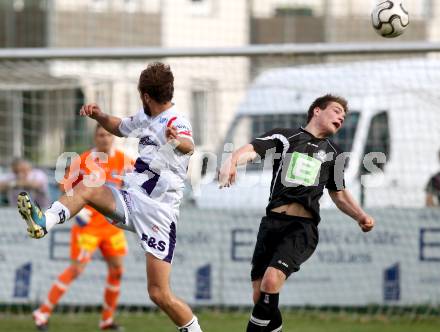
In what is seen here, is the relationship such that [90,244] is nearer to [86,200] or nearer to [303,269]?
[303,269]

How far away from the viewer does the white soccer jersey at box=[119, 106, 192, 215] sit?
7648mm

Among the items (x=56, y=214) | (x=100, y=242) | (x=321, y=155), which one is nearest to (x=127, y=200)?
(x=56, y=214)

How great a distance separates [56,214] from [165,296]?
99 centimetres

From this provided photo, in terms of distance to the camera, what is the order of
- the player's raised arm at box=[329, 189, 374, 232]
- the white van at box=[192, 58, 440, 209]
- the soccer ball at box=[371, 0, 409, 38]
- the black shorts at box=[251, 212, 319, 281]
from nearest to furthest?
the black shorts at box=[251, 212, 319, 281] → the player's raised arm at box=[329, 189, 374, 232] → the soccer ball at box=[371, 0, 409, 38] → the white van at box=[192, 58, 440, 209]

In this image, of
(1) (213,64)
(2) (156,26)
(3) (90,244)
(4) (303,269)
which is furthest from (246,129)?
(2) (156,26)

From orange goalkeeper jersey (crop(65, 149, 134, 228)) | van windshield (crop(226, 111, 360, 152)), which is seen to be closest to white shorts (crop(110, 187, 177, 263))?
orange goalkeeper jersey (crop(65, 149, 134, 228))

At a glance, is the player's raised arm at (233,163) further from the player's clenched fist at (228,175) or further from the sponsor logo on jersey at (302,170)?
the sponsor logo on jersey at (302,170)

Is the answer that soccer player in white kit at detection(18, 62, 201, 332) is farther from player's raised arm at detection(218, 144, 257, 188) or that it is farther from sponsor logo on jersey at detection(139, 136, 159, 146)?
player's raised arm at detection(218, 144, 257, 188)

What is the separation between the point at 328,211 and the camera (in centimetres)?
1203

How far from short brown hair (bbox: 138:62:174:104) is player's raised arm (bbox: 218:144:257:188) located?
730mm

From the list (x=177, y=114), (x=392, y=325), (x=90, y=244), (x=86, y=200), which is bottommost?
(x=392, y=325)

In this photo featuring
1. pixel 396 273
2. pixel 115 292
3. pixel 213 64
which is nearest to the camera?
pixel 115 292

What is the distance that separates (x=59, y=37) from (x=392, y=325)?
14.5 metres

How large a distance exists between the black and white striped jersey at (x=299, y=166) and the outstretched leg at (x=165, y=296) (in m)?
0.98
